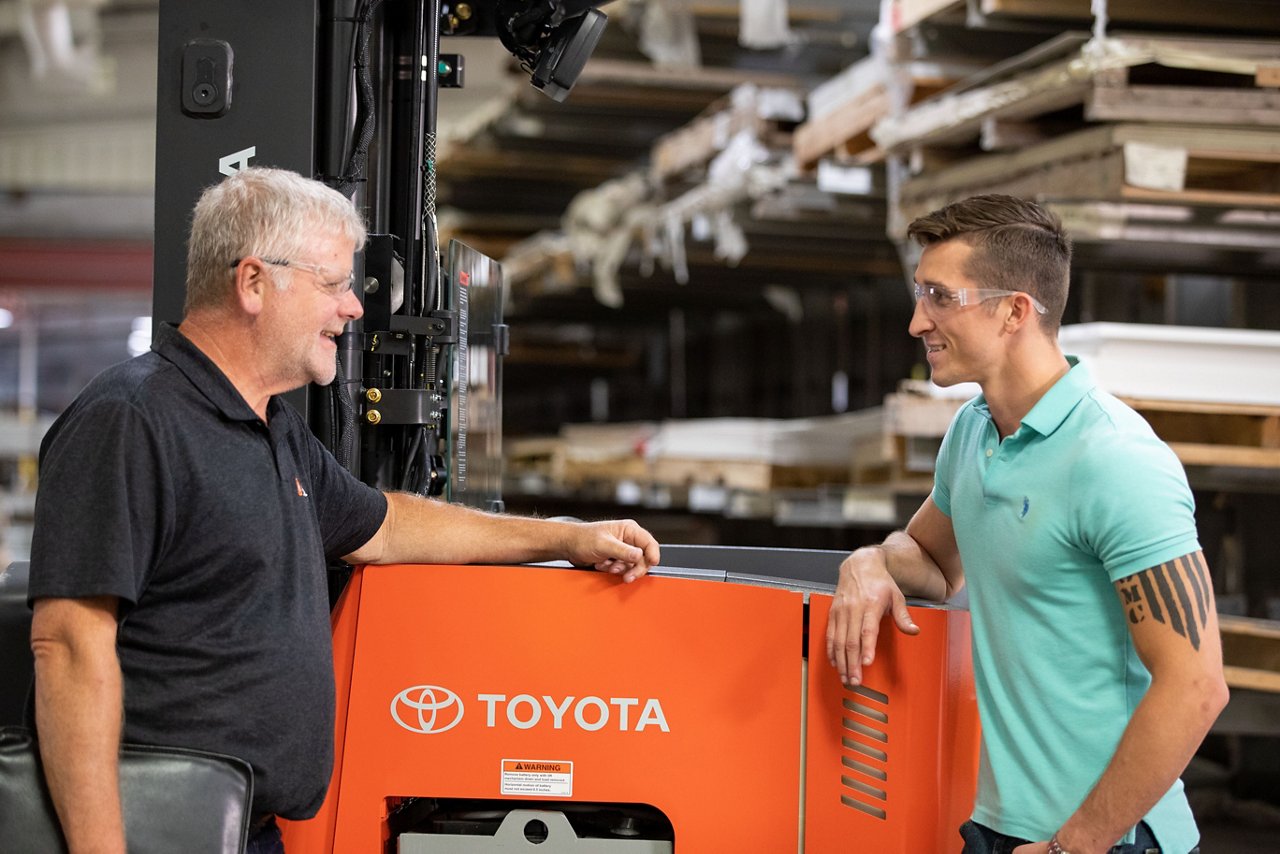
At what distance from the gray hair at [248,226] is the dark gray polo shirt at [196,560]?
0.43 feet

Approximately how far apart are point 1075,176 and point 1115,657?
283cm

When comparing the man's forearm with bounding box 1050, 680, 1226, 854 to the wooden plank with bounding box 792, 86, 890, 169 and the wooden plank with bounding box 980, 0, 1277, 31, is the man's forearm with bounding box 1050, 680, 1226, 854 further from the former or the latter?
the wooden plank with bounding box 792, 86, 890, 169

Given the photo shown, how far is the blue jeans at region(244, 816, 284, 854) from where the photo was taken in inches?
108

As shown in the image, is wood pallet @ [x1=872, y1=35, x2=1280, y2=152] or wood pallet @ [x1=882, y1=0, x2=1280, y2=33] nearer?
wood pallet @ [x1=872, y1=35, x2=1280, y2=152]

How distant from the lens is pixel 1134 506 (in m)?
2.34

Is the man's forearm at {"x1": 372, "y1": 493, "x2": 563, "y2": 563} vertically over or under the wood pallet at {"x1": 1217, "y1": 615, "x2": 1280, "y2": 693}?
over

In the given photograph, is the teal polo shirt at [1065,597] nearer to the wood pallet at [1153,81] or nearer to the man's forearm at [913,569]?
the man's forearm at [913,569]

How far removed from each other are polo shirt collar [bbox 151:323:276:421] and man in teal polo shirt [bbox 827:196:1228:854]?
1.23 metres

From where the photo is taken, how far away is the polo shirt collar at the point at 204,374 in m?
2.59

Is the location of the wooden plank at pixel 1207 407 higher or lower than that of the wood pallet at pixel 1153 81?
lower

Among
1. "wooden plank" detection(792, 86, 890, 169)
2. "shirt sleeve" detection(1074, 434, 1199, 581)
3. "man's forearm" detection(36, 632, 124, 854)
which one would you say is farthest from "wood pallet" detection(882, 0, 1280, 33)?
"man's forearm" detection(36, 632, 124, 854)

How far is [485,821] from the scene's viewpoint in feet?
10.1

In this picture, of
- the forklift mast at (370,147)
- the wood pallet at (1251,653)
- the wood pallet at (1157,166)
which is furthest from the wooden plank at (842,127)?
the forklift mast at (370,147)

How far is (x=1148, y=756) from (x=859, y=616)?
673 millimetres
